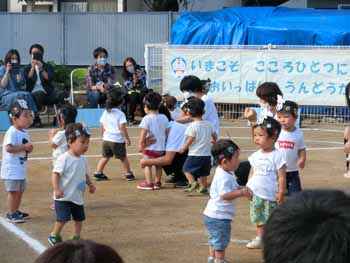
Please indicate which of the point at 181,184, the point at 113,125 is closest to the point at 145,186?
the point at 181,184

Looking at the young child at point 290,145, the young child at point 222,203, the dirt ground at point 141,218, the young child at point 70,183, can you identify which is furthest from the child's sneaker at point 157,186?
the young child at point 222,203

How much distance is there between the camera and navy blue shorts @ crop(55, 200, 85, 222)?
287 inches

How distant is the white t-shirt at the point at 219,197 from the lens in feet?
21.6

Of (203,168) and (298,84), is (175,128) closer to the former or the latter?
(203,168)

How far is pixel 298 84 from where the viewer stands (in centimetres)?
1748

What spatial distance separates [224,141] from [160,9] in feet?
69.6

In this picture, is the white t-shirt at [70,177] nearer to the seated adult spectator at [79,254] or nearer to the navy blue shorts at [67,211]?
the navy blue shorts at [67,211]

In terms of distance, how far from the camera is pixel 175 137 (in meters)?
10.4

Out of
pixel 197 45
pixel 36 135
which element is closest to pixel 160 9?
pixel 197 45

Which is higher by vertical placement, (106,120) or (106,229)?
(106,120)

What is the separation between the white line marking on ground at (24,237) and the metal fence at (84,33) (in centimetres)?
1711

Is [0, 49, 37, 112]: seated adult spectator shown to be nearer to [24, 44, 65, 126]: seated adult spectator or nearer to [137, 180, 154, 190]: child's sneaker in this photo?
[24, 44, 65, 126]: seated adult spectator

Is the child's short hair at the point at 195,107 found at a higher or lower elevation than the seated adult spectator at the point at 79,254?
lower

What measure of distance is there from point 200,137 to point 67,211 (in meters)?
2.78
